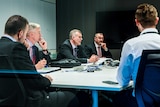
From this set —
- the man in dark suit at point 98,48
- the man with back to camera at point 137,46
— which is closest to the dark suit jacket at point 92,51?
the man in dark suit at point 98,48

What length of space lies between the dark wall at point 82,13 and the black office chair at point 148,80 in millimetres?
2273

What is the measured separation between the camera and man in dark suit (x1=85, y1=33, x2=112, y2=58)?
3.54 meters

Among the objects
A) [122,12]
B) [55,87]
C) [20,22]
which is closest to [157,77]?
[55,87]

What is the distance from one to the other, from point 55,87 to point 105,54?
1.82m

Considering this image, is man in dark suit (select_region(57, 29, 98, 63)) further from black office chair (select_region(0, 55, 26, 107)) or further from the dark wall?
black office chair (select_region(0, 55, 26, 107))

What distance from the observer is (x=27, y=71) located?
1.71 meters

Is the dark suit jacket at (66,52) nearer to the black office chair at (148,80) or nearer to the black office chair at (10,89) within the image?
the black office chair at (10,89)

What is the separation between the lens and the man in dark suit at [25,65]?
1.65m

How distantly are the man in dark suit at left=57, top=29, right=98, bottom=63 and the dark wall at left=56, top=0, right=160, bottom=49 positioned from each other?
7.4 inches

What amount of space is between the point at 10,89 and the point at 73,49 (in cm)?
188

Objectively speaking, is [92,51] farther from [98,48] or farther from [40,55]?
[40,55]

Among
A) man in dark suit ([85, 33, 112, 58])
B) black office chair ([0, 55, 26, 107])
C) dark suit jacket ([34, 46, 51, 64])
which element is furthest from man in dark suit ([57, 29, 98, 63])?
black office chair ([0, 55, 26, 107])

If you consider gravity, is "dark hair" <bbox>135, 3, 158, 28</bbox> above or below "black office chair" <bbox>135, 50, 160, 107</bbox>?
above

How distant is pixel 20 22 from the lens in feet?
5.93
